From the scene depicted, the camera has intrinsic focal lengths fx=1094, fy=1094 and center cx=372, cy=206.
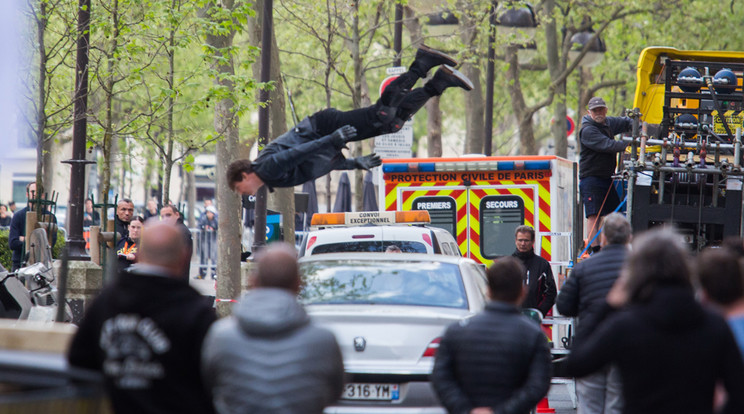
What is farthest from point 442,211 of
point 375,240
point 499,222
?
point 375,240

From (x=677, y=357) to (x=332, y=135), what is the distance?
4.18 m

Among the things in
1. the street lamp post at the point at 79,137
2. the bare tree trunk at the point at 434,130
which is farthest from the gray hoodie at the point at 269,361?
the bare tree trunk at the point at 434,130

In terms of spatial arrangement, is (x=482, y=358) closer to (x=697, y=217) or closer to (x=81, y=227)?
(x=697, y=217)

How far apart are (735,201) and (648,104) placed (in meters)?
2.81

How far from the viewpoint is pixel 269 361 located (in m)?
4.34

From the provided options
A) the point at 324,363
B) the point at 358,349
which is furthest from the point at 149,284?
the point at 358,349

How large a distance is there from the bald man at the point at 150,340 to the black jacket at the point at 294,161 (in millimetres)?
3417

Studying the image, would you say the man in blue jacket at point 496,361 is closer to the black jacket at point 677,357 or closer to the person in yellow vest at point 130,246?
the black jacket at point 677,357

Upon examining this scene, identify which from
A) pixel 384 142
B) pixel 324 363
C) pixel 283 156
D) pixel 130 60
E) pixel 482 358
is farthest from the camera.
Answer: pixel 384 142

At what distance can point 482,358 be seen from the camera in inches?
197

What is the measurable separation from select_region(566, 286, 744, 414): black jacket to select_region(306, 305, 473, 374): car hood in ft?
8.42

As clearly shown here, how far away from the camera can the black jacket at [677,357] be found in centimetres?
420

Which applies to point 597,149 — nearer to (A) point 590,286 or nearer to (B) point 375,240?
(B) point 375,240

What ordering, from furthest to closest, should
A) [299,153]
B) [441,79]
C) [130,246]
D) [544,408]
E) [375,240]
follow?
[130,246] → [375,240] → [544,408] → [441,79] → [299,153]
